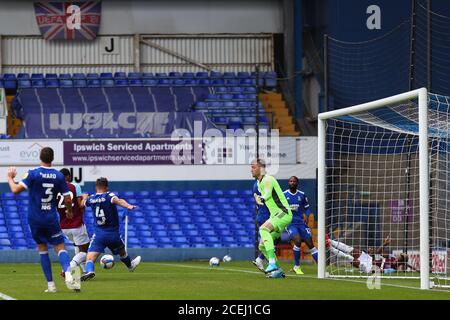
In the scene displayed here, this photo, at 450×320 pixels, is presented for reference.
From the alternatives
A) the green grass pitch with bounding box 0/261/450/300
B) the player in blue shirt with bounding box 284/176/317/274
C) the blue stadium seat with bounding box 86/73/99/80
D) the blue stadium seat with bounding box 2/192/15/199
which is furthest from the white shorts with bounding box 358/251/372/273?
the blue stadium seat with bounding box 86/73/99/80

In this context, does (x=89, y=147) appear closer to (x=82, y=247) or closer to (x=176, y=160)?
(x=176, y=160)

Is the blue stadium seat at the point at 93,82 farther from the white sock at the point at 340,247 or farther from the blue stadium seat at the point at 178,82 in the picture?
the white sock at the point at 340,247

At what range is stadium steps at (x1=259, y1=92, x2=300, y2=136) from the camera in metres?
38.3

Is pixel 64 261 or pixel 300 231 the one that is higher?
pixel 64 261

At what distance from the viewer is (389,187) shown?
29.3 m

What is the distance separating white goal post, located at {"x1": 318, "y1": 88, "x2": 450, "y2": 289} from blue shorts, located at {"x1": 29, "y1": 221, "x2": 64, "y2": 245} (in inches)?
207

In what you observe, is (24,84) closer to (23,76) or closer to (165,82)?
(23,76)

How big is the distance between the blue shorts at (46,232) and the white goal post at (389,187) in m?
5.26

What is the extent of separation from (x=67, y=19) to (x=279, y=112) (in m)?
9.05

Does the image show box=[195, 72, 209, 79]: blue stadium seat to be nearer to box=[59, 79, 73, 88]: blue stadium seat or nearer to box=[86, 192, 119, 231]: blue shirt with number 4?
box=[59, 79, 73, 88]: blue stadium seat

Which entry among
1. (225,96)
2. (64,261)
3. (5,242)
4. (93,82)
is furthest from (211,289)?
(93,82)

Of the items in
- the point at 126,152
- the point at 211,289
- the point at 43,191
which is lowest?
the point at 211,289

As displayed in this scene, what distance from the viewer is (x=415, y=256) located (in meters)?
24.6
